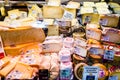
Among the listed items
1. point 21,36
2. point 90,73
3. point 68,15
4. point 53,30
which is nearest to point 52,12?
point 68,15

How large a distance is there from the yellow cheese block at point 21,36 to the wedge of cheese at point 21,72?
1.12 ft

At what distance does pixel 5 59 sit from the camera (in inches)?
84.6

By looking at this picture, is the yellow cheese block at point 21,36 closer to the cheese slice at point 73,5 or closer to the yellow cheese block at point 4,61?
the yellow cheese block at point 4,61

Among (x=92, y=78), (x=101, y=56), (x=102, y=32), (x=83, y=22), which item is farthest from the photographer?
(x=83, y=22)

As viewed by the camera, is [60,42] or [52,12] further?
[52,12]

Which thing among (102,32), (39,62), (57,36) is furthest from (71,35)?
(39,62)

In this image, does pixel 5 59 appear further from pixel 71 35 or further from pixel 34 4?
pixel 34 4

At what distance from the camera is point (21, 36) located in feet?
7.71

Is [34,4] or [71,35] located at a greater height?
[34,4]

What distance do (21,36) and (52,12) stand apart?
606 millimetres

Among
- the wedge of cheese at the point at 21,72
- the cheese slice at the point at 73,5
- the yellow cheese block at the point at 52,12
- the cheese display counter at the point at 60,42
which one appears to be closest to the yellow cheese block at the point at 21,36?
the cheese display counter at the point at 60,42

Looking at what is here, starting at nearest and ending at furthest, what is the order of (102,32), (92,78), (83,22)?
(92,78) < (102,32) < (83,22)

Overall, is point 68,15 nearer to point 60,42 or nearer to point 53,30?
point 53,30

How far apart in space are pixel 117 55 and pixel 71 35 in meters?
0.60
